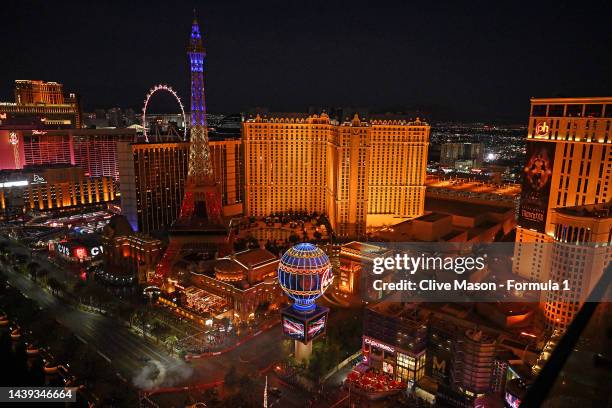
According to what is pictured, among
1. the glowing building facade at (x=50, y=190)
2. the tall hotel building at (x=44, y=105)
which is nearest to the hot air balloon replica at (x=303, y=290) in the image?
the glowing building facade at (x=50, y=190)

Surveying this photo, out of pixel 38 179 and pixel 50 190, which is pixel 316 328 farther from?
pixel 38 179

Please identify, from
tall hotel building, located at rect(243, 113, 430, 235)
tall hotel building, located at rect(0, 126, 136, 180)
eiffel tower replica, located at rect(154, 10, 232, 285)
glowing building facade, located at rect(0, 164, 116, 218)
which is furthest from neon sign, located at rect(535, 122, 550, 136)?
glowing building facade, located at rect(0, 164, 116, 218)

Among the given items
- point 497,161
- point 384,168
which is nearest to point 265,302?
point 384,168

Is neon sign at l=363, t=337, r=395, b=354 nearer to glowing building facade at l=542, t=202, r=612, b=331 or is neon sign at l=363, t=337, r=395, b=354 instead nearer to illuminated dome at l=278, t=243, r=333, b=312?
illuminated dome at l=278, t=243, r=333, b=312

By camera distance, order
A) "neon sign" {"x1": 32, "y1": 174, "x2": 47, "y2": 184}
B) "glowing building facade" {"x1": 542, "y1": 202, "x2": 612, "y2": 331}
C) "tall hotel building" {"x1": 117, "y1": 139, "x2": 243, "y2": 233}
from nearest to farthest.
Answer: "glowing building facade" {"x1": 542, "y1": 202, "x2": 612, "y2": 331} < "tall hotel building" {"x1": 117, "y1": 139, "x2": 243, "y2": 233} < "neon sign" {"x1": 32, "y1": 174, "x2": 47, "y2": 184}

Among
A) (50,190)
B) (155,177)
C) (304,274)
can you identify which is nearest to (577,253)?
(304,274)

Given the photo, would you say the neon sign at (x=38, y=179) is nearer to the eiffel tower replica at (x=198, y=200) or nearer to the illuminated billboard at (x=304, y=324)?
the eiffel tower replica at (x=198, y=200)

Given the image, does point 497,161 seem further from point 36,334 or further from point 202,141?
point 36,334
